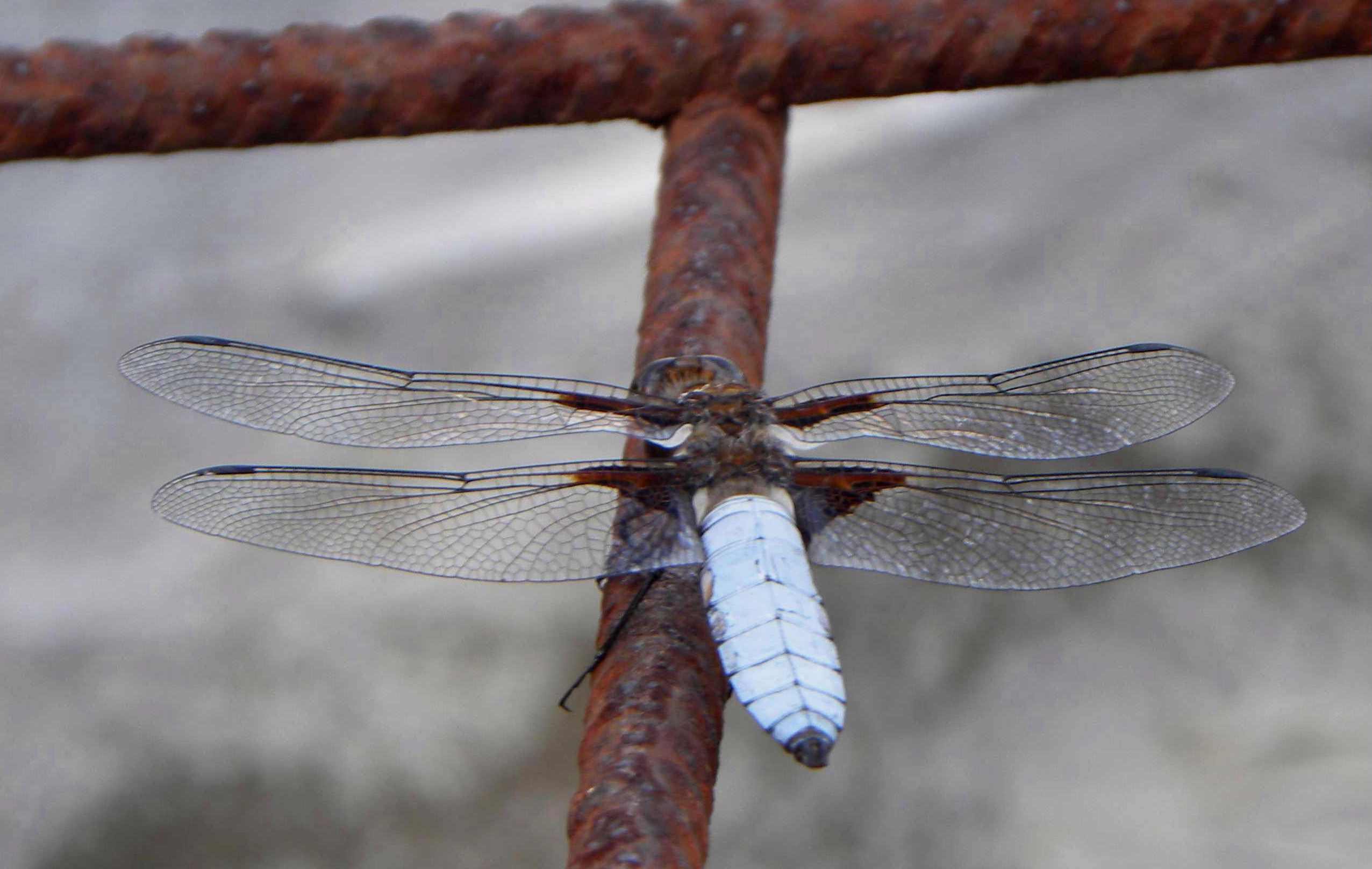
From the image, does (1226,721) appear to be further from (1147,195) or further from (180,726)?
(180,726)

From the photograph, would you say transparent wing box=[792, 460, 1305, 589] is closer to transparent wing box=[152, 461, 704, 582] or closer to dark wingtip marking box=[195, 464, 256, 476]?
transparent wing box=[152, 461, 704, 582]

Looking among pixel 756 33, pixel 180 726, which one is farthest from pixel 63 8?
pixel 756 33

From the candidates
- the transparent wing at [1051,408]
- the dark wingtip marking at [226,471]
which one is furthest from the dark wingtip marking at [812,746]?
the dark wingtip marking at [226,471]

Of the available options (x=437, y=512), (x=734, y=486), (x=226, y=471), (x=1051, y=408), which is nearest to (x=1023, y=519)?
(x=1051, y=408)

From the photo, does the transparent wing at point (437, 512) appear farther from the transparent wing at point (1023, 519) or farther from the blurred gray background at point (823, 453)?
the blurred gray background at point (823, 453)

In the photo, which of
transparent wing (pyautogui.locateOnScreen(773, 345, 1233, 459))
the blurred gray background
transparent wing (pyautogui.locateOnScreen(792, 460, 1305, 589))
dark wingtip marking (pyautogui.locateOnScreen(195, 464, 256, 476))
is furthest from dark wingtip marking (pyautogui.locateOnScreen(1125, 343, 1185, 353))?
dark wingtip marking (pyautogui.locateOnScreen(195, 464, 256, 476))

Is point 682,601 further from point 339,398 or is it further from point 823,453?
point 823,453
